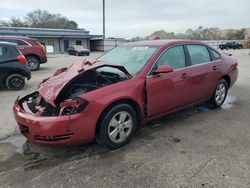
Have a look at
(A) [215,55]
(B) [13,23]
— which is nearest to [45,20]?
(B) [13,23]

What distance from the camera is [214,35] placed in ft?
233

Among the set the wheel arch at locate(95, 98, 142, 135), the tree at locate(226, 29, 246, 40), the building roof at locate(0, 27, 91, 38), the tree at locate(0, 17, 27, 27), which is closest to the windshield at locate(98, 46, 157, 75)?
the wheel arch at locate(95, 98, 142, 135)

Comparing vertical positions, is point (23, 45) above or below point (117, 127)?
above

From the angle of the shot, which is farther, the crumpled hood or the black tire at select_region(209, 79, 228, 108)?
the black tire at select_region(209, 79, 228, 108)

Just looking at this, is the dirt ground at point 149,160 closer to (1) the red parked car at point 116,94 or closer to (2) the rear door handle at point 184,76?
(1) the red parked car at point 116,94

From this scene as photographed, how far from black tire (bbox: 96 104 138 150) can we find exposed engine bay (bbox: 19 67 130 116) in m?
0.40

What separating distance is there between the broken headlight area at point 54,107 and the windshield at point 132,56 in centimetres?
114

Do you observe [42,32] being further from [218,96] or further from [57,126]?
[57,126]

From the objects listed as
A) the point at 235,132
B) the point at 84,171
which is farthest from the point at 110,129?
the point at 235,132

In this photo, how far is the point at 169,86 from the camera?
4.23 meters

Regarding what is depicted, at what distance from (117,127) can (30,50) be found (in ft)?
34.7

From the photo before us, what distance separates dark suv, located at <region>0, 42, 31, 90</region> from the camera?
772 centimetres

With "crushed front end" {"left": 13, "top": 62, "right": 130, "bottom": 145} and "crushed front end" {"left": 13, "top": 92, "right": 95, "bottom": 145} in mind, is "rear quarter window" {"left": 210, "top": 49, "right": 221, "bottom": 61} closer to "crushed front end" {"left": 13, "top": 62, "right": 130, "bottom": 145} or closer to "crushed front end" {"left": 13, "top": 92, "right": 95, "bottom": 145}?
"crushed front end" {"left": 13, "top": 62, "right": 130, "bottom": 145}

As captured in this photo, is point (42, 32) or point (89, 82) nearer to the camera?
point (89, 82)
